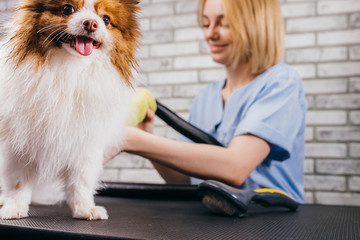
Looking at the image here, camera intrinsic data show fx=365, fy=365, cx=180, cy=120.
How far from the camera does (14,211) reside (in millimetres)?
826

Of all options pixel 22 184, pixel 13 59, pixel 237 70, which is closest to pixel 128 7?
pixel 13 59

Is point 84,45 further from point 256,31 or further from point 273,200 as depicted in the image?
point 256,31

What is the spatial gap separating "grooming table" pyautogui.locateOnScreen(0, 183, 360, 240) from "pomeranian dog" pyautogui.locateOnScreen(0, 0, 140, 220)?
0.10 meters

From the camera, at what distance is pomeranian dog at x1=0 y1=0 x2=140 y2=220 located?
0.76m

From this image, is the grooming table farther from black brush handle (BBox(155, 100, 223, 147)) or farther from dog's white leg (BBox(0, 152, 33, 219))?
black brush handle (BBox(155, 100, 223, 147))

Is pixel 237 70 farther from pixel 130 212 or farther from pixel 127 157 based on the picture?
pixel 127 157

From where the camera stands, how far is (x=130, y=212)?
953 mm

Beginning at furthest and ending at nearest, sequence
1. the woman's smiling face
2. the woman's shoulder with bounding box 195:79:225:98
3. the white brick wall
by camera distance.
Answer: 1. the white brick wall
2. the woman's shoulder with bounding box 195:79:225:98
3. the woman's smiling face

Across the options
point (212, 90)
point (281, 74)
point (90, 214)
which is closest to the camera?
point (90, 214)

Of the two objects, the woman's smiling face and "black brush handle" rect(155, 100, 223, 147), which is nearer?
"black brush handle" rect(155, 100, 223, 147)

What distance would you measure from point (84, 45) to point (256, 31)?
2.75 feet

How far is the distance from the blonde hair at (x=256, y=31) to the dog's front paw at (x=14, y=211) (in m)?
0.96

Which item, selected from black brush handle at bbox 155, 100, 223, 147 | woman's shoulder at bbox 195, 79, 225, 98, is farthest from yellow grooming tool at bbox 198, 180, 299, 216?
woman's shoulder at bbox 195, 79, 225, 98

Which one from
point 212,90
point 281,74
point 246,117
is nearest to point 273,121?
point 246,117
